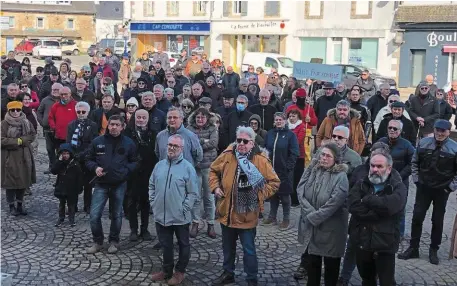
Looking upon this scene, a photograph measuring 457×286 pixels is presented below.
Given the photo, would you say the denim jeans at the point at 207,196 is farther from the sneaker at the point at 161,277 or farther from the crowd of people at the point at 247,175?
the sneaker at the point at 161,277

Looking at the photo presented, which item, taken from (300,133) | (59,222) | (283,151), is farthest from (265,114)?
(59,222)

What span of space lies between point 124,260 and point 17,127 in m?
3.01

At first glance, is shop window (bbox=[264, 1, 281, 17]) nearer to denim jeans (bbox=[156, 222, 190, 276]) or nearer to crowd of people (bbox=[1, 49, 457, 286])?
crowd of people (bbox=[1, 49, 457, 286])

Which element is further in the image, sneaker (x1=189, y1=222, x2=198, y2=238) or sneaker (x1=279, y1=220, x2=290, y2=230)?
sneaker (x1=279, y1=220, x2=290, y2=230)

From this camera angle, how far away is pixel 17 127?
344 inches

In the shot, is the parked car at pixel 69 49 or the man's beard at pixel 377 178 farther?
the parked car at pixel 69 49

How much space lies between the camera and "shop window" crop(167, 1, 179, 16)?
4088 centimetres

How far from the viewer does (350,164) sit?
260 inches

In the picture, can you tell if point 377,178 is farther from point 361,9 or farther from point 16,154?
point 361,9

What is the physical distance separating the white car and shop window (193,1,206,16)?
17.2 meters

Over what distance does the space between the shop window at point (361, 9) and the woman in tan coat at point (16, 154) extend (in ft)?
83.8

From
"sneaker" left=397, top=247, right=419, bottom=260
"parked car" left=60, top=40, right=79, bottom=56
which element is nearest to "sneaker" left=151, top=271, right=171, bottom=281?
"sneaker" left=397, top=247, right=419, bottom=260

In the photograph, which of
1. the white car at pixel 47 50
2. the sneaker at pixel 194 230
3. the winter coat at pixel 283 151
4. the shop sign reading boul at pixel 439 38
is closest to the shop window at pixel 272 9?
the shop sign reading boul at pixel 439 38

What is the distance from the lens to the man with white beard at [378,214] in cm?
527
